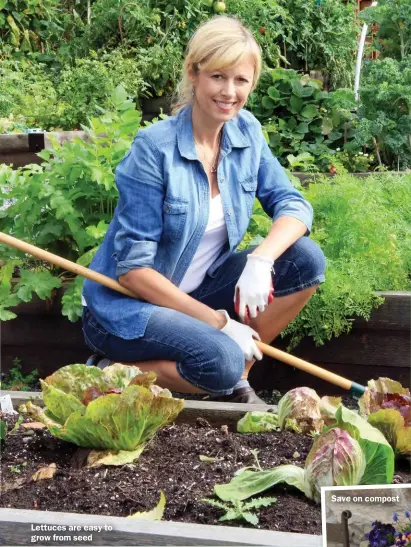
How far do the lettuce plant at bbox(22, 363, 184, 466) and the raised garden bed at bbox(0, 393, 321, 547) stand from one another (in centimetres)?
4

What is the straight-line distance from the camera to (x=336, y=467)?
6.21 feet

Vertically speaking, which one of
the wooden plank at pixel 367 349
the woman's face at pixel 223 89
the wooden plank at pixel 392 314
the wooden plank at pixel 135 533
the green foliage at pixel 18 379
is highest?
the woman's face at pixel 223 89

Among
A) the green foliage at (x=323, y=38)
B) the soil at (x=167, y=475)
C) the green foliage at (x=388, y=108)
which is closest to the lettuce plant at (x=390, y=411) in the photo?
the soil at (x=167, y=475)

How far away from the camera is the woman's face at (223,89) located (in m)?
2.96

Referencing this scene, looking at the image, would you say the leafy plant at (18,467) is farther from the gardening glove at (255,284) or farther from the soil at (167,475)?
the gardening glove at (255,284)

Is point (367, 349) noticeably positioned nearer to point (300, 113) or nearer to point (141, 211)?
point (141, 211)

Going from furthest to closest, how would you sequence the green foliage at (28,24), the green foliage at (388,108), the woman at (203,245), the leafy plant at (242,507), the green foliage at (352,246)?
the green foliage at (28,24), the green foliage at (388,108), the green foliage at (352,246), the woman at (203,245), the leafy plant at (242,507)

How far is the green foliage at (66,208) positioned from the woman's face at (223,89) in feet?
2.00

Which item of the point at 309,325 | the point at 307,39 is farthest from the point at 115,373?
the point at 307,39

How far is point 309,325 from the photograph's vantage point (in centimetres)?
349

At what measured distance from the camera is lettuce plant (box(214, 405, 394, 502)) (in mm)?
1901

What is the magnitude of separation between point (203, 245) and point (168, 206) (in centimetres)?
23

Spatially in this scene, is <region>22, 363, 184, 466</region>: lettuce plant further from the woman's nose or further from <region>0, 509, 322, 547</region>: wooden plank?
the woman's nose

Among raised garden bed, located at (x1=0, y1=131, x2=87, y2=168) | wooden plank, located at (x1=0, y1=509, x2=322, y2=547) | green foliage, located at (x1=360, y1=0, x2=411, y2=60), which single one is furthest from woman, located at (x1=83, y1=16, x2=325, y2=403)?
green foliage, located at (x1=360, y1=0, x2=411, y2=60)
